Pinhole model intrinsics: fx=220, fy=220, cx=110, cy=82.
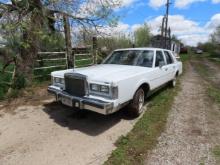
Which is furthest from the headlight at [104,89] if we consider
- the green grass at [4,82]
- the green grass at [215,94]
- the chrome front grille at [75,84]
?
the green grass at [215,94]

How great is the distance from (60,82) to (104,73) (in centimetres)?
126

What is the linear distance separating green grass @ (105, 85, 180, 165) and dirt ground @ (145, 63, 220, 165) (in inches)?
5.6

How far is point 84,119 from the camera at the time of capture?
543 centimetres

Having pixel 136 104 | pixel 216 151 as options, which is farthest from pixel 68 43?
pixel 216 151

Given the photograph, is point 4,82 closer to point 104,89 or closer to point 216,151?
point 104,89

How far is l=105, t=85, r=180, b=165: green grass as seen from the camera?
370 cm

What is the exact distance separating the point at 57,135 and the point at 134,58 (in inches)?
120

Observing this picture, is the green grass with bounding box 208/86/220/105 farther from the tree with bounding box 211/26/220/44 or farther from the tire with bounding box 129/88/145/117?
the tree with bounding box 211/26/220/44

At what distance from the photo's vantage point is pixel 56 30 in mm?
8320

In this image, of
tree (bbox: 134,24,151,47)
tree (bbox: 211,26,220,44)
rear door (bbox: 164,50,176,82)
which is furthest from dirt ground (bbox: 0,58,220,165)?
tree (bbox: 211,26,220,44)

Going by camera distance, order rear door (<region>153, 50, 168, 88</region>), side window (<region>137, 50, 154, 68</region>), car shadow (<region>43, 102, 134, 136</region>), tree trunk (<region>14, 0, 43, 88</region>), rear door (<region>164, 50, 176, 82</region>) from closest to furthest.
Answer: car shadow (<region>43, 102, 134, 136</region>) < side window (<region>137, 50, 154, 68</region>) < rear door (<region>153, 50, 168, 88</region>) < tree trunk (<region>14, 0, 43, 88</region>) < rear door (<region>164, 50, 176, 82</region>)

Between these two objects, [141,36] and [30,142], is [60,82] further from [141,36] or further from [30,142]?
[141,36]

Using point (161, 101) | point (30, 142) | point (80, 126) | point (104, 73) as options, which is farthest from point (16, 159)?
point (161, 101)

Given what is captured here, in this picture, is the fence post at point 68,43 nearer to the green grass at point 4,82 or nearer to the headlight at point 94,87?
the green grass at point 4,82
